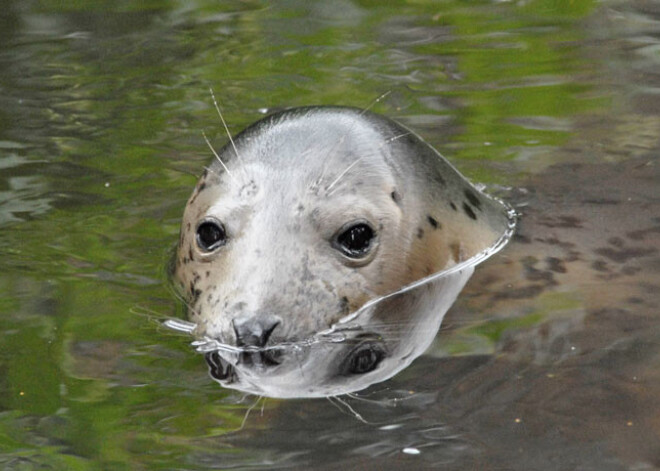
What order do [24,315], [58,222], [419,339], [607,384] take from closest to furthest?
[607,384] → [419,339] → [24,315] → [58,222]

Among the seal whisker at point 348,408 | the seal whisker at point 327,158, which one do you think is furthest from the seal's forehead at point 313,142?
the seal whisker at point 348,408

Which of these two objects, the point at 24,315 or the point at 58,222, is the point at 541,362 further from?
the point at 58,222

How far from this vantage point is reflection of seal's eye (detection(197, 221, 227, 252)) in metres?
4.80

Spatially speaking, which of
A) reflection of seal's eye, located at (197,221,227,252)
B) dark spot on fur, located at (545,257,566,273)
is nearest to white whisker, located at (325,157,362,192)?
reflection of seal's eye, located at (197,221,227,252)

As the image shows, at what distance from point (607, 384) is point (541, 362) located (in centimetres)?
29

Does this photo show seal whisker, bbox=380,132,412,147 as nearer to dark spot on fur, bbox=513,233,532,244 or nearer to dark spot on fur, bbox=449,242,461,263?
dark spot on fur, bbox=449,242,461,263

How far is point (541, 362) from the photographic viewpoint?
4.37 metres

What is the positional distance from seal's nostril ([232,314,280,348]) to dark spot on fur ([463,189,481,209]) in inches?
55.2

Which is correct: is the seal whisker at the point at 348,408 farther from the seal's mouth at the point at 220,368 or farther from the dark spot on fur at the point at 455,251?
the dark spot on fur at the point at 455,251

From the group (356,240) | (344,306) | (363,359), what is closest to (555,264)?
(356,240)

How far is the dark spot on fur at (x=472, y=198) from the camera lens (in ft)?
17.9

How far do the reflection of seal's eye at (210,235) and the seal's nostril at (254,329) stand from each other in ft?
1.74

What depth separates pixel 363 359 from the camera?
4.44 m

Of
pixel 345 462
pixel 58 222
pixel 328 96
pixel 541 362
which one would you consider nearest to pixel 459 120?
pixel 328 96
